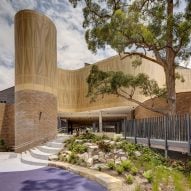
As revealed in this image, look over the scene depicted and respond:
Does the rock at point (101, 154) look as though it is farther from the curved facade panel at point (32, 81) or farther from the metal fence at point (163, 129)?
the curved facade panel at point (32, 81)

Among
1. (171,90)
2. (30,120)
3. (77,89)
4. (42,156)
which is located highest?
(77,89)

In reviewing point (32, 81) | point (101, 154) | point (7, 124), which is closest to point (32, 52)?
point (32, 81)

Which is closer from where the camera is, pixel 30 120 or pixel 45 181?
pixel 45 181

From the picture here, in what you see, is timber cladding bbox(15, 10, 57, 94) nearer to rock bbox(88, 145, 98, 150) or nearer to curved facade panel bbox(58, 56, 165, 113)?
rock bbox(88, 145, 98, 150)

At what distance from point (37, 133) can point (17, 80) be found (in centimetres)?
385

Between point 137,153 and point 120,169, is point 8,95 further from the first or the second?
point 120,169

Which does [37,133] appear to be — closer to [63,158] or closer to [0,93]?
[63,158]

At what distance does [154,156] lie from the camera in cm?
1159

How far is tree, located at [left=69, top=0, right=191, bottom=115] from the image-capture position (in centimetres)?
1365

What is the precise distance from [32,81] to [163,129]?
9.93 metres

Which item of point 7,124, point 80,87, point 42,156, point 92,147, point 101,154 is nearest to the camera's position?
point 101,154

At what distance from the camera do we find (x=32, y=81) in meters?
18.7

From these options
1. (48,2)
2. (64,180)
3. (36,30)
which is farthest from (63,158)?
(36,30)

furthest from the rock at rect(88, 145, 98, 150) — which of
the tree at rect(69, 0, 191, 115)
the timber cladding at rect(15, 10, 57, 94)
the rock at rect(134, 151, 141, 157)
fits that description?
the timber cladding at rect(15, 10, 57, 94)
